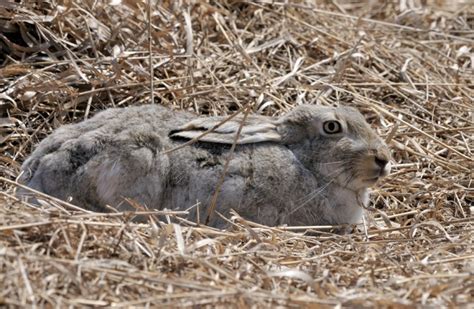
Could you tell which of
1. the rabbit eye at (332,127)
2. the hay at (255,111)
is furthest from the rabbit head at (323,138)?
the hay at (255,111)

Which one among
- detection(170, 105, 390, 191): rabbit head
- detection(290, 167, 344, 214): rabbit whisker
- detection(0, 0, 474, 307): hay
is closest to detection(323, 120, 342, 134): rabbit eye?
detection(170, 105, 390, 191): rabbit head

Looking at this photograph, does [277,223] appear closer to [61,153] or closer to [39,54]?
[61,153]

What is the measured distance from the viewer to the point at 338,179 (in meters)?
6.79

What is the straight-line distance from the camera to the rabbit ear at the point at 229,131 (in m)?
6.69

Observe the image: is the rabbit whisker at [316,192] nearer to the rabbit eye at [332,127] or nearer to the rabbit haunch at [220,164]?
the rabbit haunch at [220,164]

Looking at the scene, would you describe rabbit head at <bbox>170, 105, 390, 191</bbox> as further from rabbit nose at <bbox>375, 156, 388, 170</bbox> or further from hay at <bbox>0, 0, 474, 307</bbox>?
hay at <bbox>0, 0, 474, 307</bbox>

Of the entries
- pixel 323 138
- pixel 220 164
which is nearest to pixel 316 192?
pixel 323 138

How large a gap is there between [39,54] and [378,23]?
11.3ft

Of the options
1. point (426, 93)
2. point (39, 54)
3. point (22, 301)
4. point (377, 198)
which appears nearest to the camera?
point (22, 301)

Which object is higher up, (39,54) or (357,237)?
(39,54)

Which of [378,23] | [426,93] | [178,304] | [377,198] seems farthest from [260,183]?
[378,23]

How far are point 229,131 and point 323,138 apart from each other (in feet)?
2.11

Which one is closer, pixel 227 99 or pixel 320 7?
pixel 227 99

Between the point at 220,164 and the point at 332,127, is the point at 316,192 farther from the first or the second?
the point at 220,164
